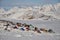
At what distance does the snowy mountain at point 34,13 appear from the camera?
1.42 metres

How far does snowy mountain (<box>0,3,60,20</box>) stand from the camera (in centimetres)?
142

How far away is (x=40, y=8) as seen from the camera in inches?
56.9

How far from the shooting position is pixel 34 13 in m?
1.44

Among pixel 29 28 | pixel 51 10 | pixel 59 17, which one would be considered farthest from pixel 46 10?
pixel 29 28

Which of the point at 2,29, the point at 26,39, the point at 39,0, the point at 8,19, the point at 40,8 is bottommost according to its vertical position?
the point at 26,39

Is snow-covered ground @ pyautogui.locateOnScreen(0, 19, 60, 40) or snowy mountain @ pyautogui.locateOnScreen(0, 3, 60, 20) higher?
snowy mountain @ pyautogui.locateOnScreen(0, 3, 60, 20)

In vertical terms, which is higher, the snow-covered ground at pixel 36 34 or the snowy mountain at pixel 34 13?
→ the snowy mountain at pixel 34 13

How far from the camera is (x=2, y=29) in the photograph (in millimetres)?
1461

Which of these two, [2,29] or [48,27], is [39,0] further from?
[2,29]

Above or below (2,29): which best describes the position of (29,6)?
above

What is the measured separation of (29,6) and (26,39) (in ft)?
1.38

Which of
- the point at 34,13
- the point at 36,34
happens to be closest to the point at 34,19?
the point at 34,13

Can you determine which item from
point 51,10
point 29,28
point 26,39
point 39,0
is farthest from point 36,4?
point 26,39

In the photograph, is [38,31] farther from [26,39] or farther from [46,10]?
[46,10]
